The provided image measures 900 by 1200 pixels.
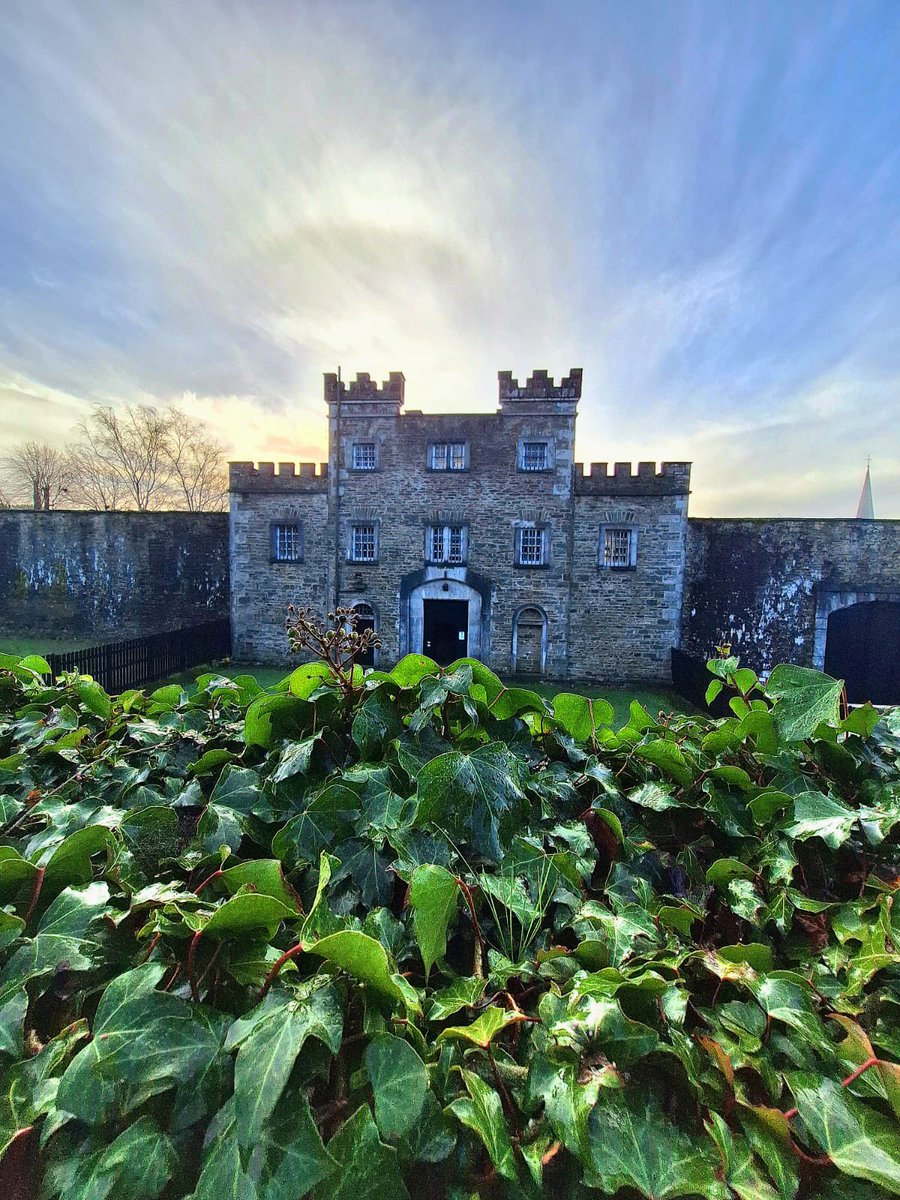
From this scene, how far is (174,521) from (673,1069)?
21.3 meters

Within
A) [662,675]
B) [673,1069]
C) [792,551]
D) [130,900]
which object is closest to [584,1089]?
[673,1069]

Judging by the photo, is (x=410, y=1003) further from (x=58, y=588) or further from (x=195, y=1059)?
(x=58, y=588)

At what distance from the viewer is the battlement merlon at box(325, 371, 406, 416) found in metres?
16.1

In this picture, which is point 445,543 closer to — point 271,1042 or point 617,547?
point 617,547

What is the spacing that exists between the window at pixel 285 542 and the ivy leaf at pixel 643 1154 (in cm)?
1716

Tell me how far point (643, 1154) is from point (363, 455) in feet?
55.8

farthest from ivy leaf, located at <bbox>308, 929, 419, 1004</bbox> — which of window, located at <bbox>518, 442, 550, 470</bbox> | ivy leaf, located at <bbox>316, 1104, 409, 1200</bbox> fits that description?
window, located at <bbox>518, 442, 550, 470</bbox>

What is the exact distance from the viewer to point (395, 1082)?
649mm

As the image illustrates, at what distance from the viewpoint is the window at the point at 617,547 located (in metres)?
15.7

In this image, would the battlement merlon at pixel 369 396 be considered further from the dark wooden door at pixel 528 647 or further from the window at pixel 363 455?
the dark wooden door at pixel 528 647

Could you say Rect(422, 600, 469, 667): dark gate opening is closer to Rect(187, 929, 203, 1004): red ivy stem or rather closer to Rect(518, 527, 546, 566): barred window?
Rect(518, 527, 546, 566): barred window

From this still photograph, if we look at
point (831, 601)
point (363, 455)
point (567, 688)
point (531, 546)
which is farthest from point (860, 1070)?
point (831, 601)

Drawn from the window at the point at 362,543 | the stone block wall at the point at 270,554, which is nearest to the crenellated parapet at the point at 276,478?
the stone block wall at the point at 270,554

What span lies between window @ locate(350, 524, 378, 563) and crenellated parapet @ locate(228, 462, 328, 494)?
175 centimetres
